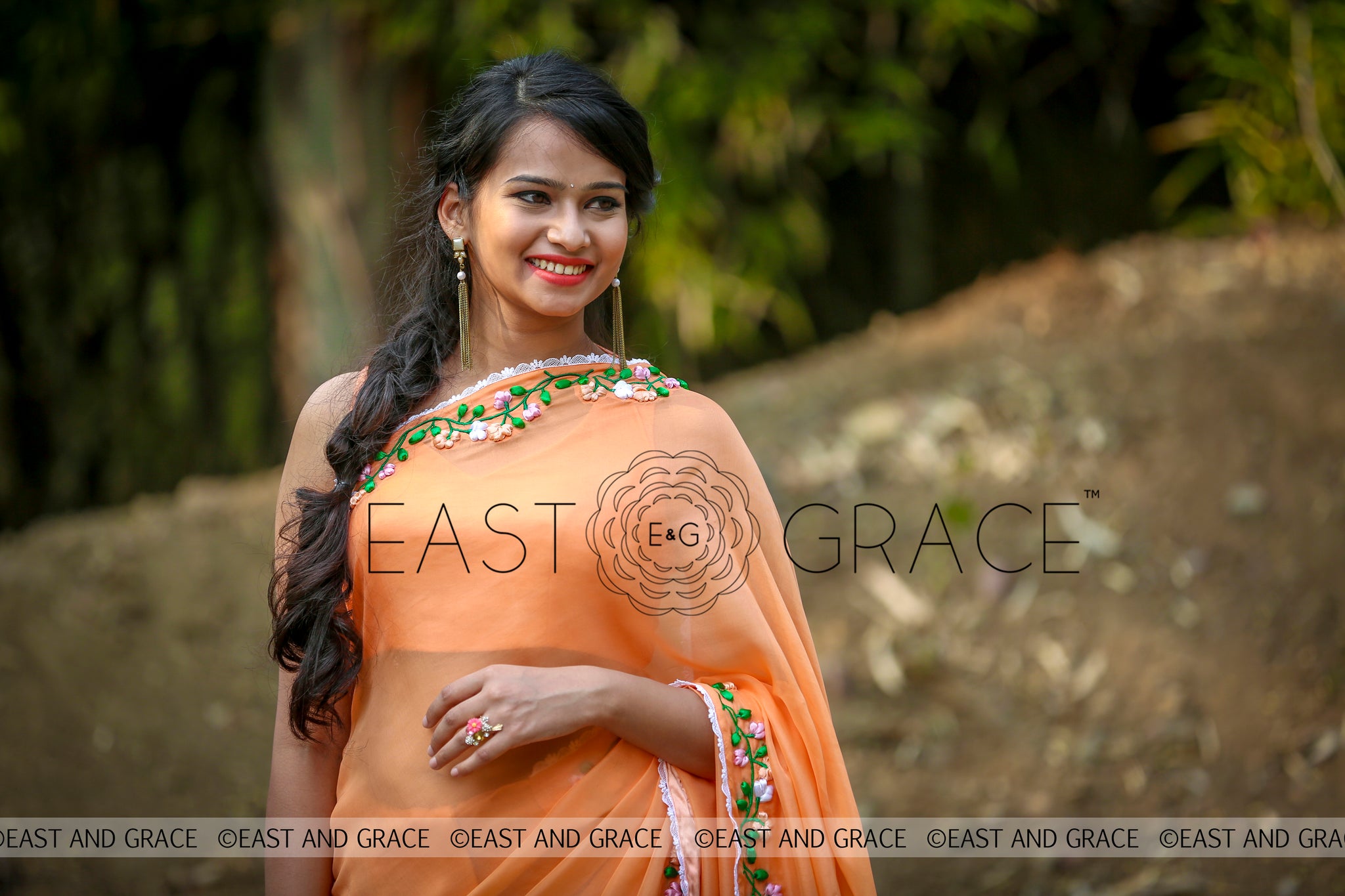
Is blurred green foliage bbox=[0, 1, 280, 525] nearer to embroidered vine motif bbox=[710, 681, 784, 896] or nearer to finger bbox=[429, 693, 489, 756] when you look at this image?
finger bbox=[429, 693, 489, 756]

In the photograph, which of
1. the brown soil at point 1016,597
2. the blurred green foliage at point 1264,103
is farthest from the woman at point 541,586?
the blurred green foliage at point 1264,103

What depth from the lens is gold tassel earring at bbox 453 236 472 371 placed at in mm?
1489

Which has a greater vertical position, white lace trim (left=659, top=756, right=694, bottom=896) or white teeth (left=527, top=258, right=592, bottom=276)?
white teeth (left=527, top=258, right=592, bottom=276)

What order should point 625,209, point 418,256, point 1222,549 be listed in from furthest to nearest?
point 1222,549, point 418,256, point 625,209

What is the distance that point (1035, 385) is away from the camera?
12.5 feet

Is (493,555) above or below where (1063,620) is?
above

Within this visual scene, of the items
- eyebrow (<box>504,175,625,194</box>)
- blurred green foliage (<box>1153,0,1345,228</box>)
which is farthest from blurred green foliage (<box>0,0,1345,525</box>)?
eyebrow (<box>504,175,625,194</box>)

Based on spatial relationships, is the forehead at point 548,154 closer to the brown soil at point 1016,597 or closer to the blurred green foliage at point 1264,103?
the brown soil at point 1016,597

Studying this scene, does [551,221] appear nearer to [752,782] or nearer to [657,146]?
[752,782]

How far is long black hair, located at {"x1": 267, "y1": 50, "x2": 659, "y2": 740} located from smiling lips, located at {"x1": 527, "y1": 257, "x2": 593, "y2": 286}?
0.15 meters

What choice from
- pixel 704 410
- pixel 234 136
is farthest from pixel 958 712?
pixel 234 136

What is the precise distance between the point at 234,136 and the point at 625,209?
3.93 metres

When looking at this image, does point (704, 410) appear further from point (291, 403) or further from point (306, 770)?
point (291, 403)

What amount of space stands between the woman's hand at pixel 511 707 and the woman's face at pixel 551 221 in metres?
0.45
